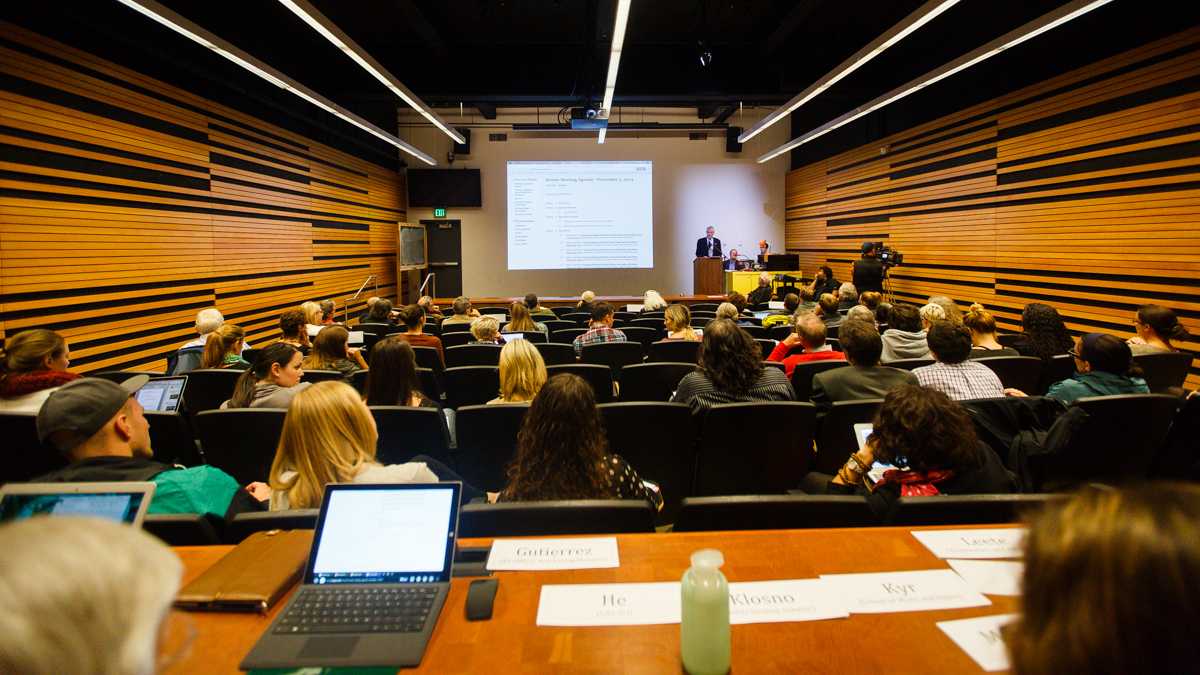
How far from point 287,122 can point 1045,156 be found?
408 inches

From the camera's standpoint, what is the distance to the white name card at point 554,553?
159cm

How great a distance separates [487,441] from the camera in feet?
10.4

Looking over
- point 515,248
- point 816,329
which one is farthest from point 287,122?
point 816,329

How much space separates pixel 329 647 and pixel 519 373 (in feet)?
6.92

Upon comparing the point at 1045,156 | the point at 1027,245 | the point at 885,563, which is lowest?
the point at 885,563

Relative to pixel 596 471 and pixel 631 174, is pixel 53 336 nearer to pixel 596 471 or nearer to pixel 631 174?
pixel 596 471

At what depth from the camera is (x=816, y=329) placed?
4527mm

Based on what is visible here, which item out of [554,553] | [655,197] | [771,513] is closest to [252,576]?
[554,553]

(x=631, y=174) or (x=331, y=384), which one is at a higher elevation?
(x=631, y=174)

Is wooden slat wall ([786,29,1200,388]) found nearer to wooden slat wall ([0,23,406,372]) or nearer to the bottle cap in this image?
the bottle cap

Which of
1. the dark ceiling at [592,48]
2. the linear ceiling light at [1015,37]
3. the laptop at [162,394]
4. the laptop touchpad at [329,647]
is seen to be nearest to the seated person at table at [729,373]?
the laptop touchpad at [329,647]

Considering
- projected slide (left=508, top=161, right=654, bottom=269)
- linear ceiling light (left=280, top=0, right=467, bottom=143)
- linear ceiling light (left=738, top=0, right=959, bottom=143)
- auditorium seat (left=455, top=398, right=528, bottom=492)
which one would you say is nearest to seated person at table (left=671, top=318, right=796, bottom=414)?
auditorium seat (left=455, top=398, right=528, bottom=492)

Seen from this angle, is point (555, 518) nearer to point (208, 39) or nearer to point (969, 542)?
point (969, 542)

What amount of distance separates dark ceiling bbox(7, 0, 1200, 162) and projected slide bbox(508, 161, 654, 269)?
253cm
